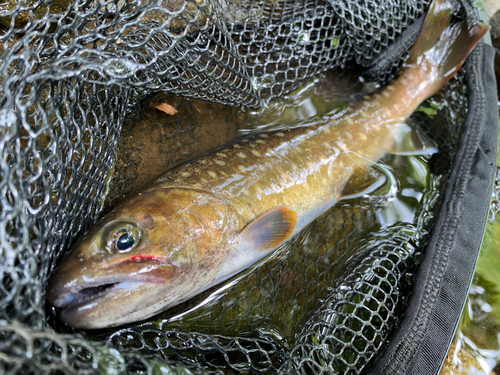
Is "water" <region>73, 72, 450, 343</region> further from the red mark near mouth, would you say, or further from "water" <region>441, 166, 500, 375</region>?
"water" <region>441, 166, 500, 375</region>

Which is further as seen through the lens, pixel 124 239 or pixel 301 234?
pixel 301 234

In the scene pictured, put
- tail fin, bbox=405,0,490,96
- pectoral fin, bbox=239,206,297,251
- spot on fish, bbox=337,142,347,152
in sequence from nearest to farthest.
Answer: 1. pectoral fin, bbox=239,206,297,251
2. spot on fish, bbox=337,142,347,152
3. tail fin, bbox=405,0,490,96

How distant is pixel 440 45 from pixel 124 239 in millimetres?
3154

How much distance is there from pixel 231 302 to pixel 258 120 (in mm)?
1594

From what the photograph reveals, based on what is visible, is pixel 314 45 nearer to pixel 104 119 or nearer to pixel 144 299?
pixel 104 119

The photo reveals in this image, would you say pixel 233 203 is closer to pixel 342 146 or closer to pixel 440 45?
pixel 342 146

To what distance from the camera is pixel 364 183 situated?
112 inches

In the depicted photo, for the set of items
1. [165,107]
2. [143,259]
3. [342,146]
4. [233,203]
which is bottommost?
[143,259]

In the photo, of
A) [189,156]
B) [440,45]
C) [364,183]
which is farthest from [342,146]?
[440,45]

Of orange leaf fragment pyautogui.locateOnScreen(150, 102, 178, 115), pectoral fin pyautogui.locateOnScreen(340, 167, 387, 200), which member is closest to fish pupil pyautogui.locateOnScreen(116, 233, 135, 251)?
orange leaf fragment pyautogui.locateOnScreen(150, 102, 178, 115)

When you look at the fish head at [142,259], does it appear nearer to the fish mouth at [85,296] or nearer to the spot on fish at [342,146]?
the fish mouth at [85,296]

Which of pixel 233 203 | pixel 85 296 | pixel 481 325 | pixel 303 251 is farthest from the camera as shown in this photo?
pixel 303 251

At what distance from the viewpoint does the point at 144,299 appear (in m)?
1.85

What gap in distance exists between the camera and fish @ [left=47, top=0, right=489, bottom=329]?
1.78 meters
